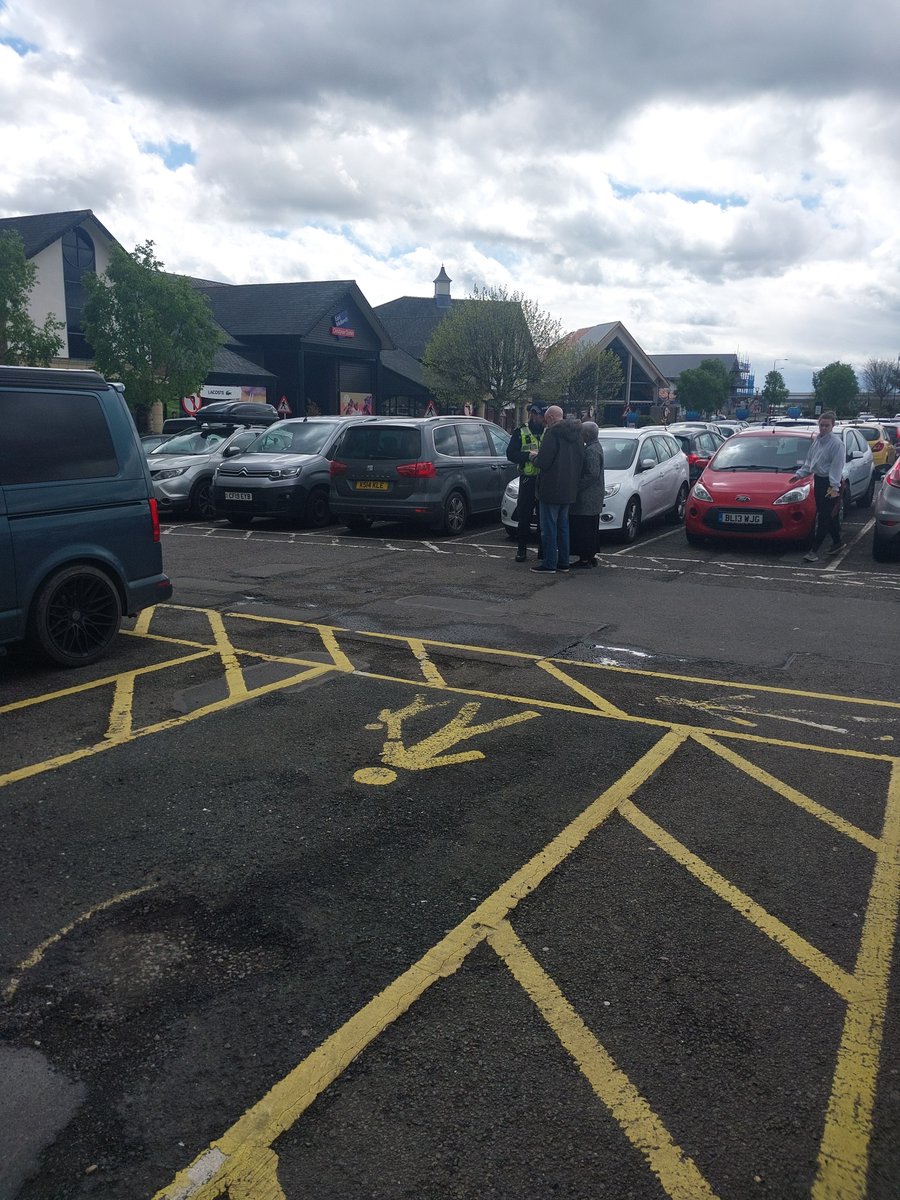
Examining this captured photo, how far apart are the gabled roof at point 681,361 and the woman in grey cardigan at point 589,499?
3923 inches

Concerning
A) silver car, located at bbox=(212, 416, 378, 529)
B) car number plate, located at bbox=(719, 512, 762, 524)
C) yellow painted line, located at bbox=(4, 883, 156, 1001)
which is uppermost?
silver car, located at bbox=(212, 416, 378, 529)

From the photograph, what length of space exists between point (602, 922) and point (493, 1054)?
91 centimetres

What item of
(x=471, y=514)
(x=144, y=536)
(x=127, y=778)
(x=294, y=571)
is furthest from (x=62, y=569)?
(x=471, y=514)

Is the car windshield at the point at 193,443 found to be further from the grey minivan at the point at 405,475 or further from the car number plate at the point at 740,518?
the car number plate at the point at 740,518

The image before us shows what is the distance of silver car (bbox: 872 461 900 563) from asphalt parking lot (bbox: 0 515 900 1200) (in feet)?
18.5

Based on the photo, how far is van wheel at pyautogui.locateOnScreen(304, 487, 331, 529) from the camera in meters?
15.6

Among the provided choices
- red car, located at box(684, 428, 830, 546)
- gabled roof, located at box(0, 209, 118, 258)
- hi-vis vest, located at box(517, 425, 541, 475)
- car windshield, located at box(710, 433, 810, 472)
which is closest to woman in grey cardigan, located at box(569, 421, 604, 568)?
hi-vis vest, located at box(517, 425, 541, 475)

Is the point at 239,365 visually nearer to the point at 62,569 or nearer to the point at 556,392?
the point at 556,392

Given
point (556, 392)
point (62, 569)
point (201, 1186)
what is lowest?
point (201, 1186)

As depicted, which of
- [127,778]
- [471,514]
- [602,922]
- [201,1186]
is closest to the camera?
[201,1186]

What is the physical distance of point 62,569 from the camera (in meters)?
6.85

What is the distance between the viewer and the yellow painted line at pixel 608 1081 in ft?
8.15

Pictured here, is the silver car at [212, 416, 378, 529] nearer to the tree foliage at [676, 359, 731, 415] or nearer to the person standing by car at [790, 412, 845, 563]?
the person standing by car at [790, 412, 845, 563]

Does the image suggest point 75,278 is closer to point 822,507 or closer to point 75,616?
point 822,507
